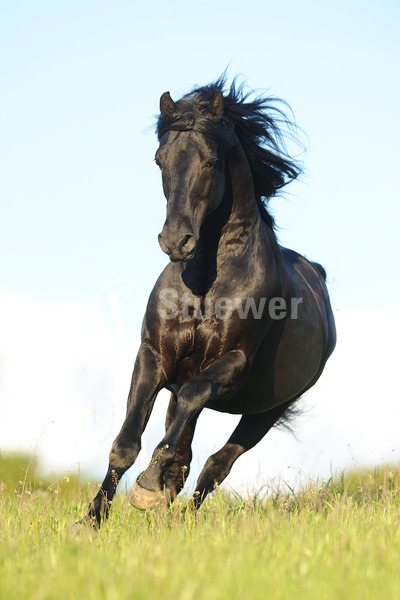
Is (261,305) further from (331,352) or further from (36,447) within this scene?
(331,352)

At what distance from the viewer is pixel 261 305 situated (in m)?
5.96

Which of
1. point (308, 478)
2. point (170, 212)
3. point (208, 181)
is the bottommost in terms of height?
point (308, 478)

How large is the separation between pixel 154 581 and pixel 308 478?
397 centimetres

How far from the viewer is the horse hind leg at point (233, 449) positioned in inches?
257

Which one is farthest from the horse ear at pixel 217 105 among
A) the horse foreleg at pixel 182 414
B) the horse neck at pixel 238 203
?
the horse foreleg at pixel 182 414

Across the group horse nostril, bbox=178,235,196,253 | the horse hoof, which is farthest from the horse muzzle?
the horse hoof

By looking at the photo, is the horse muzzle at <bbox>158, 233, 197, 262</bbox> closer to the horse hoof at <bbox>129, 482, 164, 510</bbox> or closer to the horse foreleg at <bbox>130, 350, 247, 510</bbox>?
the horse foreleg at <bbox>130, 350, 247, 510</bbox>

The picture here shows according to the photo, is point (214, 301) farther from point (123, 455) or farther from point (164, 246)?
point (123, 455)

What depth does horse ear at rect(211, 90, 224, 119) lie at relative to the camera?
5.71 metres

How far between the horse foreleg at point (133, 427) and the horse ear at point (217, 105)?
5.72 ft

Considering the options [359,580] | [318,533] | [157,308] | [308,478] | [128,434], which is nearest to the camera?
[359,580]

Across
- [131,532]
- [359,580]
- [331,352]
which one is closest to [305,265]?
[331,352]

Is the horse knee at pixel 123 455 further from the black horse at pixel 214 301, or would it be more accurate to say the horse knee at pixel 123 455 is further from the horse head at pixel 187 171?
the horse head at pixel 187 171

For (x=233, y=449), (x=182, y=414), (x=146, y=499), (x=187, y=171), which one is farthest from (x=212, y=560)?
(x=233, y=449)
